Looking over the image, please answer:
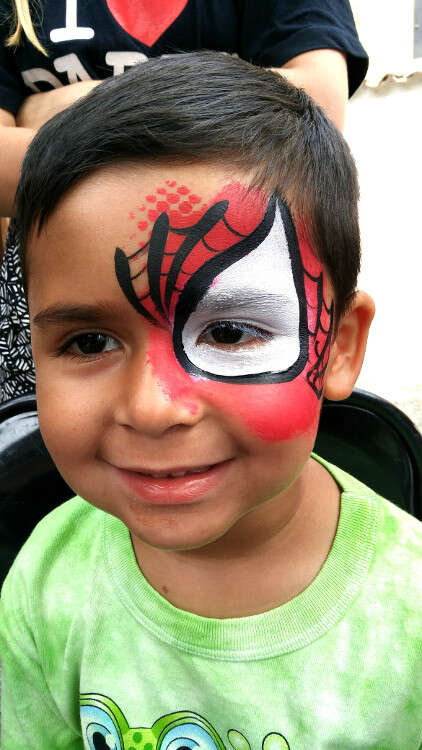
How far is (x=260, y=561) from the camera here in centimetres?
88

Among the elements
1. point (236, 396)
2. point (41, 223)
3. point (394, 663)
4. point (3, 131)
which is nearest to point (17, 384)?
point (3, 131)

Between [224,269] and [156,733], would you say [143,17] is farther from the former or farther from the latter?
[156,733]

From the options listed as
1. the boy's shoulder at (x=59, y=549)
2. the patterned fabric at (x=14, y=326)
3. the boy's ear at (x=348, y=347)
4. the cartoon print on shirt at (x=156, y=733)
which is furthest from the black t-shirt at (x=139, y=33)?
the cartoon print on shirt at (x=156, y=733)

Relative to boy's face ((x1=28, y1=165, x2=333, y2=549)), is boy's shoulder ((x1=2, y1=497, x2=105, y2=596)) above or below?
below

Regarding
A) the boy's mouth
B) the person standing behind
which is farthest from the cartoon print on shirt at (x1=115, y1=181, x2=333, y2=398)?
the person standing behind

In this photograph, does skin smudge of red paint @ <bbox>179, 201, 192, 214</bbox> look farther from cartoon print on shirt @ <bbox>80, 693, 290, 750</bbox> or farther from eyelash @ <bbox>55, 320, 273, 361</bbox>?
cartoon print on shirt @ <bbox>80, 693, 290, 750</bbox>

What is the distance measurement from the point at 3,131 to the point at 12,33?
27cm

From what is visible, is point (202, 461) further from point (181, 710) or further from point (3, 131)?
point (3, 131)

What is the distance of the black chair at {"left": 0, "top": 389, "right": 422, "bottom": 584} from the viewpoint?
1114mm

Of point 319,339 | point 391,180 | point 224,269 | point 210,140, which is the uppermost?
Result: point 210,140

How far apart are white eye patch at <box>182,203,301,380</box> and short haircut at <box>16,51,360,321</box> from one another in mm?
58

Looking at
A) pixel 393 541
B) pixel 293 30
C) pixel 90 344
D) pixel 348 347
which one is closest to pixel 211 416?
pixel 90 344

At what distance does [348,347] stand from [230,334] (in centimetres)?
23

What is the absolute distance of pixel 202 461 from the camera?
68cm
